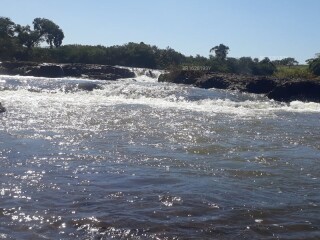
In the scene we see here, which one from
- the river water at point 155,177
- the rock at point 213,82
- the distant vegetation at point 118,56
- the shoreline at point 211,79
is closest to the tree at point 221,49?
the distant vegetation at point 118,56

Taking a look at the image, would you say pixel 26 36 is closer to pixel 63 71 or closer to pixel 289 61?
pixel 63 71

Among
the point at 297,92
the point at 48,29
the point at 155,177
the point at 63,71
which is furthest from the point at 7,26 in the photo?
the point at 155,177

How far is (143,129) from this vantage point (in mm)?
13656

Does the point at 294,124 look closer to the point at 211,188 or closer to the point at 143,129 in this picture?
the point at 143,129

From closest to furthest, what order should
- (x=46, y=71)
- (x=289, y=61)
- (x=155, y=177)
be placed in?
A: (x=155, y=177)
(x=46, y=71)
(x=289, y=61)

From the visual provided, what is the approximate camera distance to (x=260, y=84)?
33.1m

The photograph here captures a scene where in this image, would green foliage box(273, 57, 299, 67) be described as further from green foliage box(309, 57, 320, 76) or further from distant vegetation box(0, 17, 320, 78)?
green foliage box(309, 57, 320, 76)

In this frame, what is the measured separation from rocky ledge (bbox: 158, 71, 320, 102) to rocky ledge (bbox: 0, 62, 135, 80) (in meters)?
4.37

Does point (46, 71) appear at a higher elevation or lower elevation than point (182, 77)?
lower

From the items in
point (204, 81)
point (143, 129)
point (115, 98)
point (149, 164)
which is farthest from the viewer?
point (204, 81)

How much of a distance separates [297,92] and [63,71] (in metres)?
20.3

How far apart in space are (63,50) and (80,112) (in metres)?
48.0

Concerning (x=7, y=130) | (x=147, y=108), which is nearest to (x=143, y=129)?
(x=7, y=130)

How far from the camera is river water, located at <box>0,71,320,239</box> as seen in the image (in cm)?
562
